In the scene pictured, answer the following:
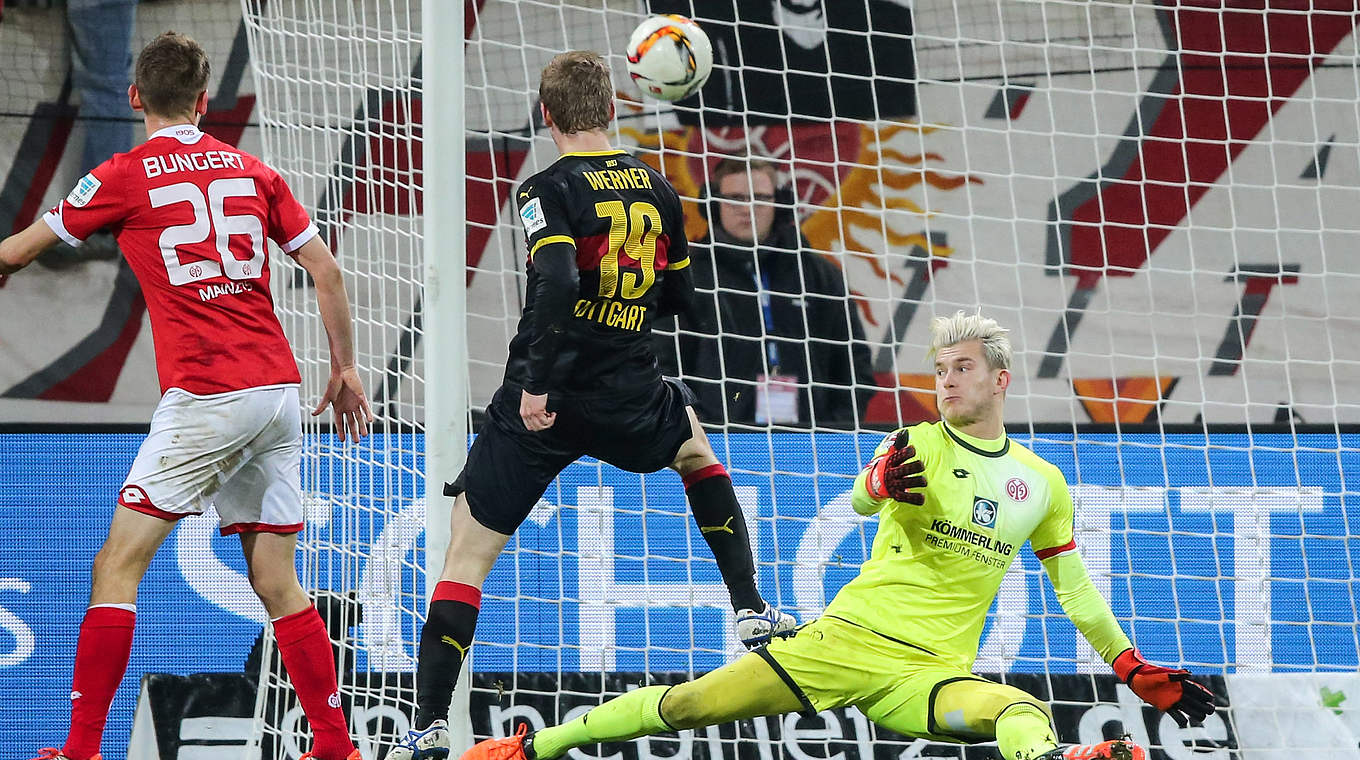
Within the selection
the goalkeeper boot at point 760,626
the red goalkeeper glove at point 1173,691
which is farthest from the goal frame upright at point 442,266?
the red goalkeeper glove at point 1173,691

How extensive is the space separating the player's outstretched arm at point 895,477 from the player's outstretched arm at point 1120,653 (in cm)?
63

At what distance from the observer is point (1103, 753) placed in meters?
3.32

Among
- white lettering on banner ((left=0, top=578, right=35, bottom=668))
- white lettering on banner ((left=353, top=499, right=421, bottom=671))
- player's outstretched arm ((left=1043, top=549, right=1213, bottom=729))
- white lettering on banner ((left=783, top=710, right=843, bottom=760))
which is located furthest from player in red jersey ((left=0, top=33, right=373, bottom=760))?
white lettering on banner ((left=0, top=578, right=35, bottom=668))

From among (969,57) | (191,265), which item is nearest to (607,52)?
(969,57)

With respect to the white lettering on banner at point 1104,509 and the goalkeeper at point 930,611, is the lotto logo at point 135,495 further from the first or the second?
the white lettering on banner at point 1104,509

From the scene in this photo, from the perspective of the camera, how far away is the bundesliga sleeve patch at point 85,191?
3574 millimetres

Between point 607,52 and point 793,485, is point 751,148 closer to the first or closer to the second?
point 607,52

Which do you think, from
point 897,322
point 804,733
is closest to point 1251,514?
point 897,322

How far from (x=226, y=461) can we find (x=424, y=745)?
36.0 inches

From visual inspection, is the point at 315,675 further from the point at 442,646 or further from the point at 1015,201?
the point at 1015,201

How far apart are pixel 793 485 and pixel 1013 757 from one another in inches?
94.2

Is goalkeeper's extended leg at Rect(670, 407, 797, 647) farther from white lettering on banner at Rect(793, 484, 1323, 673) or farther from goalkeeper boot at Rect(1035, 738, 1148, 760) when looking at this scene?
white lettering on banner at Rect(793, 484, 1323, 673)

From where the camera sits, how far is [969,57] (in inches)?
273

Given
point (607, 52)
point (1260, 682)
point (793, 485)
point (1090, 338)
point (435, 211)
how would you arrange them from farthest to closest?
point (1090, 338) → point (607, 52) → point (793, 485) → point (1260, 682) → point (435, 211)
